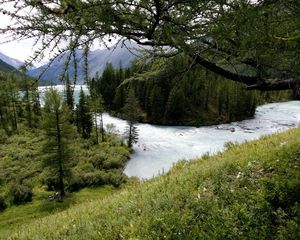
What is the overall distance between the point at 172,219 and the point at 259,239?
4.68ft

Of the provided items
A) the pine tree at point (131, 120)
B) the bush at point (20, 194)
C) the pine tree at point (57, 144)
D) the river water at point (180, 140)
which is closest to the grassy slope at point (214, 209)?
the river water at point (180, 140)

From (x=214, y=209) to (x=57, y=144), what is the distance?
87.5ft

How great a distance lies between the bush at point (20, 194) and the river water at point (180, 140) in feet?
33.4

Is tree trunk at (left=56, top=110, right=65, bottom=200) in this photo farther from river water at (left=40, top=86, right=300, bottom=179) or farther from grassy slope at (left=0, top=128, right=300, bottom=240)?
grassy slope at (left=0, top=128, right=300, bottom=240)

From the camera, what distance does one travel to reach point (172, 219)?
4.91 meters

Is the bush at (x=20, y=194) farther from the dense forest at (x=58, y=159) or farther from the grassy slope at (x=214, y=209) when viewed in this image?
the grassy slope at (x=214, y=209)

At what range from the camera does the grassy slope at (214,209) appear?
437 centimetres

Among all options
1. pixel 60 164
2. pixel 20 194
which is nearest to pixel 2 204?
pixel 20 194

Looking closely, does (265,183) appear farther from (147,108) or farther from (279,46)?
(147,108)

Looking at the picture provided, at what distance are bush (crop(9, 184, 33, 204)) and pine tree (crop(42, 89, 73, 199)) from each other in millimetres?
2853

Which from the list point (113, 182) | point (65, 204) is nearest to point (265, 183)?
point (65, 204)

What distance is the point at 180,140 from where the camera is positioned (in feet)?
136

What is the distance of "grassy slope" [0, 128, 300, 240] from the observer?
437 cm

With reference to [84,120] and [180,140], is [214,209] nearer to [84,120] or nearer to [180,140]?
[180,140]
